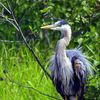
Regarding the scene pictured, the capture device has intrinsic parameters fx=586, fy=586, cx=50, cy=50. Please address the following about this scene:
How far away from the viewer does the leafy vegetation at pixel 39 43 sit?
5.27 metres

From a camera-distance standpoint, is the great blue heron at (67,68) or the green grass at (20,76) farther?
the green grass at (20,76)

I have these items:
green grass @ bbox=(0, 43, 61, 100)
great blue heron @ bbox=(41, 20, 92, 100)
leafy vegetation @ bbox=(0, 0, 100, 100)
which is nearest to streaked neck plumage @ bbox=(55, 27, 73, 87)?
great blue heron @ bbox=(41, 20, 92, 100)

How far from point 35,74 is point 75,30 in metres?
0.64

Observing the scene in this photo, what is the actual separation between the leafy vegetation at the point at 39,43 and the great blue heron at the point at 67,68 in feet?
0.30

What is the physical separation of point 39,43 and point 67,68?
81.5 inches

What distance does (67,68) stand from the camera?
16.2 feet

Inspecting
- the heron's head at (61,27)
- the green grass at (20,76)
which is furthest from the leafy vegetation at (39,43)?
the heron's head at (61,27)

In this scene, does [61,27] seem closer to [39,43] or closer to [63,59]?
[63,59]

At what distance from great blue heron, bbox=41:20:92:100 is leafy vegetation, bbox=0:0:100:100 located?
93 mm

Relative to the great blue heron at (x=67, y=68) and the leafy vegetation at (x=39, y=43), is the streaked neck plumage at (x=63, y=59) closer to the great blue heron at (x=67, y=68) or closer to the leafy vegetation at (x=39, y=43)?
the great blue heron at (x=67, y=68)

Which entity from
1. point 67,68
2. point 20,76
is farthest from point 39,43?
point 67,68

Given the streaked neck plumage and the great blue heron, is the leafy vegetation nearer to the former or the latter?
the great blue heron

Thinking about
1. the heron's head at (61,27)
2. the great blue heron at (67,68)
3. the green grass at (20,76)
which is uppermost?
the heron's head at (61,27)

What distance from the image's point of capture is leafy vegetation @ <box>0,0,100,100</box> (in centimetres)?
527
